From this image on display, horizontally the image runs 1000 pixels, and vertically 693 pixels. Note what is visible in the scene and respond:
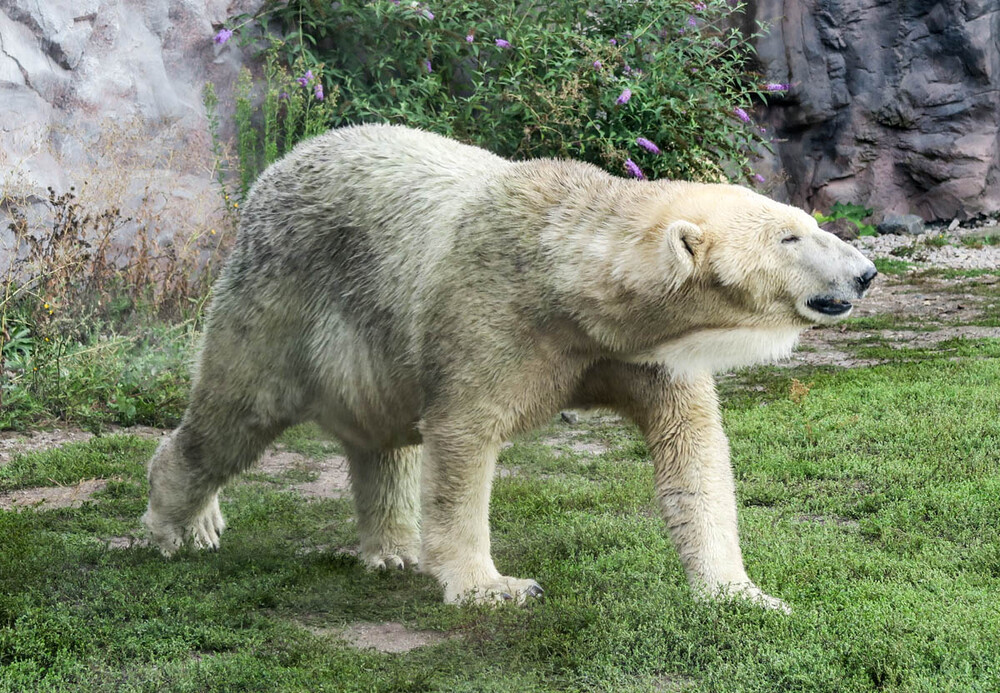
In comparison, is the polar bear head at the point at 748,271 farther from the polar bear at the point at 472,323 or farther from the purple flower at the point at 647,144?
the purple flower at the point at 647,144

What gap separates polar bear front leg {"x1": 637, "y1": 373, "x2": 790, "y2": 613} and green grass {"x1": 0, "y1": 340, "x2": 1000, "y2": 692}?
0.54 feet

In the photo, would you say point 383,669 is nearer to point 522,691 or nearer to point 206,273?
point 522,691

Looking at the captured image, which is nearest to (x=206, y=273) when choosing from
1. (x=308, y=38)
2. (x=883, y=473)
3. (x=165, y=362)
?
(x=165, y=362)

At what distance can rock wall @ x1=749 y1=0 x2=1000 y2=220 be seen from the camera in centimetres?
1483

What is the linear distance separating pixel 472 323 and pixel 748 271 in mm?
915

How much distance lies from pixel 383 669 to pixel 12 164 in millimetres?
5707

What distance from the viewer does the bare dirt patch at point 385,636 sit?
3.65 m

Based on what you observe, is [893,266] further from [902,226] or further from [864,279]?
[864,279]

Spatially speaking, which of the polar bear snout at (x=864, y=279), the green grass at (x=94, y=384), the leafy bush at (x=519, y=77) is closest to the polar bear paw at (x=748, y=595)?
the polar bear snout at (x=864, y=279)

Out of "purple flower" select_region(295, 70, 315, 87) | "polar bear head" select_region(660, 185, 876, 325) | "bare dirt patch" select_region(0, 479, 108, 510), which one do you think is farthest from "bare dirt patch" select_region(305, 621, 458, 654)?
"purple flower" select_region(295, 70, 315, 87)

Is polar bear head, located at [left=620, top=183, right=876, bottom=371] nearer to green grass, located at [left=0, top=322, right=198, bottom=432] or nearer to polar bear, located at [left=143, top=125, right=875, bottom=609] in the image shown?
polar bear, located at [left=143, top=125, right=875, bottom=609]

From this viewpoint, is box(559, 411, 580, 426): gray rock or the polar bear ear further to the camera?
box(559, 411, 580, 426): gray rock

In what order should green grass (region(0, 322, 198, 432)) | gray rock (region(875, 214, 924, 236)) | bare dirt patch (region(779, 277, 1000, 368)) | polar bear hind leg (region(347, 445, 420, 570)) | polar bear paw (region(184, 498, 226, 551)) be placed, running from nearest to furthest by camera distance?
1. polar bear hind leg (region(347, 445, 420, 570))
2. polar bear paw (region(184, 498, 226, 551))
3. green grass (region(0, 322, 198, 432))
4. bare dirt patch (region(779, 277, 1000, 368))
5. gray rock (region(875, 214, 924, 236))

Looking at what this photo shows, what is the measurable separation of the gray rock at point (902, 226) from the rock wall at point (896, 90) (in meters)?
0.49
